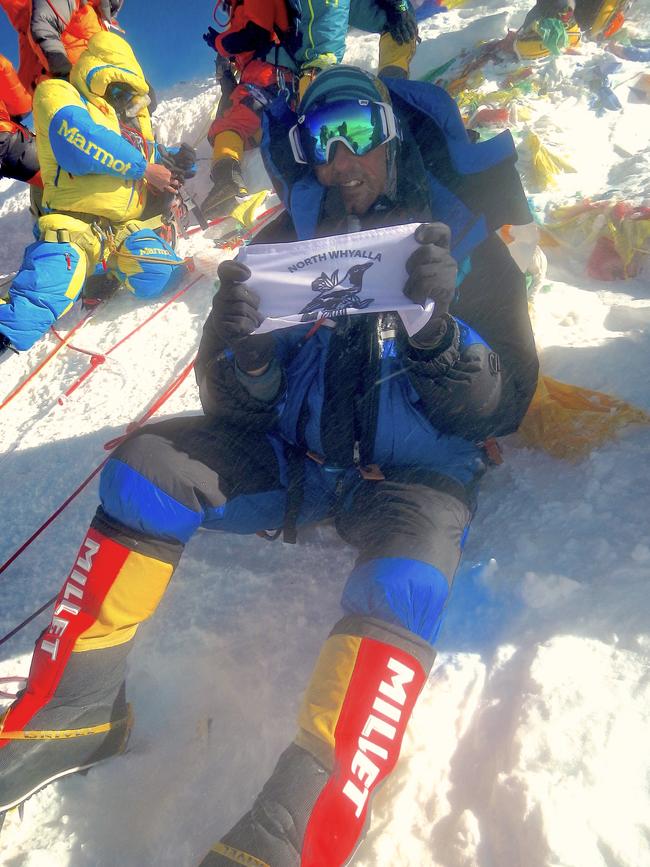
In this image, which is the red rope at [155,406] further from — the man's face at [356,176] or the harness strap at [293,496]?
the man's face at [356,176]

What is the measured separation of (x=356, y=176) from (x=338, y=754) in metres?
1.73

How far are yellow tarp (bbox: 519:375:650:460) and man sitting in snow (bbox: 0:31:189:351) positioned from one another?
2.59 meters

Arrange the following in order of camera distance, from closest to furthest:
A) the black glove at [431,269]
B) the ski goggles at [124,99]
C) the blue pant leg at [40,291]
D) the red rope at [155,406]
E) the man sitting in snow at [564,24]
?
the black glove at [431,269] → the red rope at [155,406] → the blue pant leg at [40,291] → the ski goggles at [124,99] → the man sitting in snow at [564,24]

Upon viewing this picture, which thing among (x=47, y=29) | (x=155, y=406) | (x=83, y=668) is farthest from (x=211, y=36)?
(x=83, y=668)

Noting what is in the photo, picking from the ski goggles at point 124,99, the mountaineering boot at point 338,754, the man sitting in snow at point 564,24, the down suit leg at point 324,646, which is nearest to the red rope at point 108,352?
the ski goggles at point 124,99

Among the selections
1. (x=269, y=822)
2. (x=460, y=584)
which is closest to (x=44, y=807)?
→ (x=269, y=822)

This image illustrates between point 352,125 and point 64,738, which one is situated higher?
point 352,125

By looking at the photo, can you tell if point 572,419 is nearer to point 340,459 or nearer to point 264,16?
point 340,459

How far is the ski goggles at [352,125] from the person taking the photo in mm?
1778

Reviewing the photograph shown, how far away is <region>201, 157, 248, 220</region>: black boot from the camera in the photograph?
176 inches

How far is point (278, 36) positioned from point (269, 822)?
5.79 metres

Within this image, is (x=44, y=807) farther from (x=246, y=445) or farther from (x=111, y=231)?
(x=111, y=231)

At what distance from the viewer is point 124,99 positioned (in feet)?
12.8

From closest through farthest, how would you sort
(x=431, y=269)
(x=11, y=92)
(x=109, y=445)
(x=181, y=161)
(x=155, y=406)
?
(x=431, y=269) < (x=109, y=445) < (x=155, y=406) < (x=181, y=161) < (x=11, y=92)
